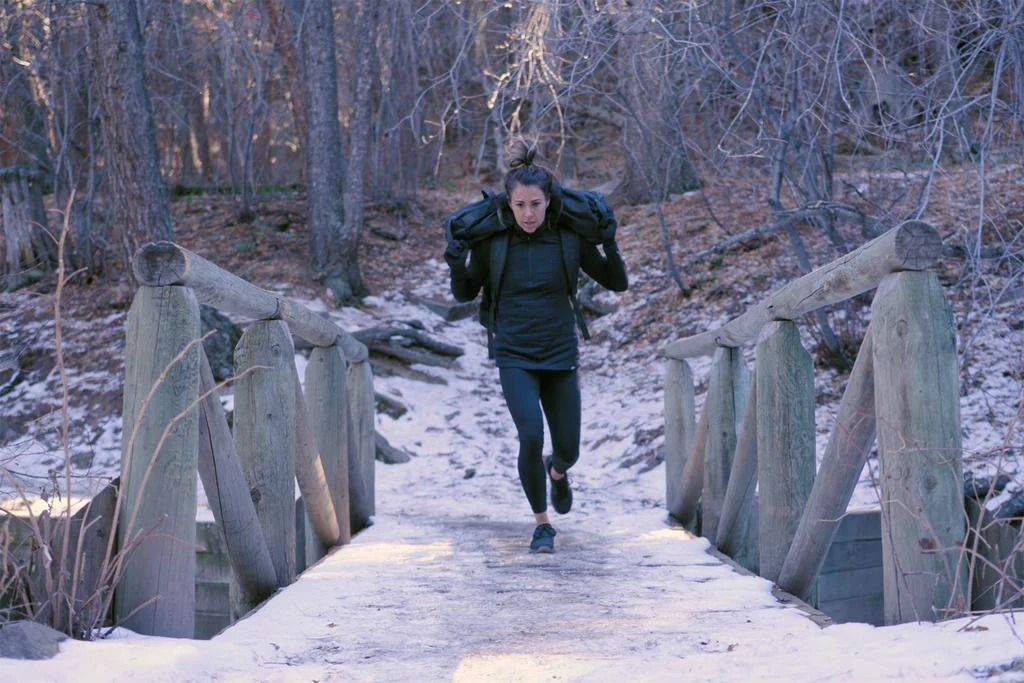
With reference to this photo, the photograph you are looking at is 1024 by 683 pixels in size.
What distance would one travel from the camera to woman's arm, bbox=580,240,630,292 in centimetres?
492

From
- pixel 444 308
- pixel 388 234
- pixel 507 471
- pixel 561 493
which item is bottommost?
pixel 507 471

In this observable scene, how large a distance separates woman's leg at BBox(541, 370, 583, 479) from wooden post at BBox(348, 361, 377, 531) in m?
1.29

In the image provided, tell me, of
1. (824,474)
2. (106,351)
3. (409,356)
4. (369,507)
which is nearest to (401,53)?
(409,356)

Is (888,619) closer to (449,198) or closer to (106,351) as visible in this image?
(106,351)

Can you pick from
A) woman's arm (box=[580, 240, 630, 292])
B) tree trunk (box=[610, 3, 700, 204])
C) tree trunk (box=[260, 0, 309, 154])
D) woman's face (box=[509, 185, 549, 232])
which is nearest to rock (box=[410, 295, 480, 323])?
tree trunk (box=[260, 0, 309, 154])

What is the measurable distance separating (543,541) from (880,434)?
7.61 ft

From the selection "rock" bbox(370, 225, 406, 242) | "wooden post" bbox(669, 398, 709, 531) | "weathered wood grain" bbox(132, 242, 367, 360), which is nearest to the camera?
"weathered wood grain" bbox(132, 242, 367, 360)

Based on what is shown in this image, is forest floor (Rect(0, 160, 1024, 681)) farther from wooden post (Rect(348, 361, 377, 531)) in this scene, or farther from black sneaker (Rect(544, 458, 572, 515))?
wooden post (Rect(348, 361, 377, 531))

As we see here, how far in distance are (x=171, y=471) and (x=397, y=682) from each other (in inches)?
32.3

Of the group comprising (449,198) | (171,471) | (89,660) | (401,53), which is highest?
(401,53)

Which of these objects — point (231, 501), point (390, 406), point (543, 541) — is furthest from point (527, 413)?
point (390, 406)

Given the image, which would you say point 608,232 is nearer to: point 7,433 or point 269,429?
point 269,429

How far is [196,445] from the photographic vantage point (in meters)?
3.06

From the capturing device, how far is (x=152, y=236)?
10.9 m
